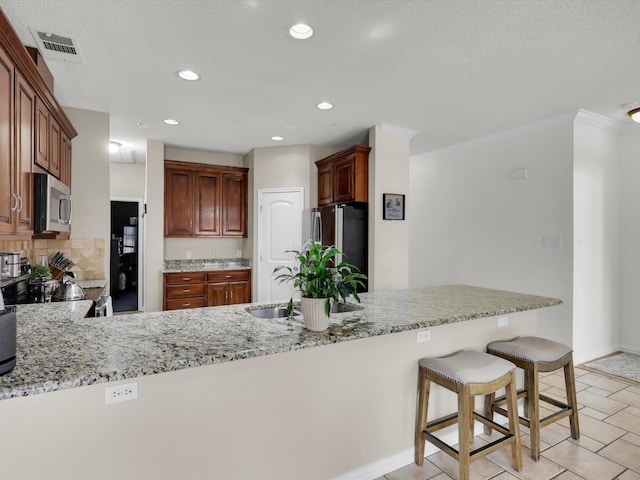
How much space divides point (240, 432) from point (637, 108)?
423 centimetres

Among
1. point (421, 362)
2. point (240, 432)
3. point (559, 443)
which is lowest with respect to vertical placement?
point (559, 443)

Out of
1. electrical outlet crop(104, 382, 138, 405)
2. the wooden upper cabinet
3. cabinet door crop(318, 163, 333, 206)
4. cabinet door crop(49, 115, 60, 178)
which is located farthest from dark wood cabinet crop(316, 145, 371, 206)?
electrical outlet crop(104, 382, 138, 405)

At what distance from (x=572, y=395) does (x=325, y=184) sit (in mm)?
3361

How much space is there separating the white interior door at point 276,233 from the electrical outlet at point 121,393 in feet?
11.5

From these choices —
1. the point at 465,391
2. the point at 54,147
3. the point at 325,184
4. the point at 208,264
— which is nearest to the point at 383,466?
the point at 465,391

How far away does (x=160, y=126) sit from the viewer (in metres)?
4.13

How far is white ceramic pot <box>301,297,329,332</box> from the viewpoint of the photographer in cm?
163

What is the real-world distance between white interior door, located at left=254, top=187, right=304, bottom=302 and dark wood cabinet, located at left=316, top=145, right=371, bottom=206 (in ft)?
1.57

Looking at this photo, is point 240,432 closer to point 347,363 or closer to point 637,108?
point 347,363

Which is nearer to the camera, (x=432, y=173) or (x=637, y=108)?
(x=637, y=108)

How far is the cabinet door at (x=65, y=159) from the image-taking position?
315cm

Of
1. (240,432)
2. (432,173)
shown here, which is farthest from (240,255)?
(240,432)

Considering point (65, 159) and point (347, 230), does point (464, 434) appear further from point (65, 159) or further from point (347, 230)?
point (65, 159)

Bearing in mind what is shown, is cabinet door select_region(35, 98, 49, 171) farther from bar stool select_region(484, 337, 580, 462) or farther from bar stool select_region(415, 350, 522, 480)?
bar stool select_region(484, 337, 580, 462)
